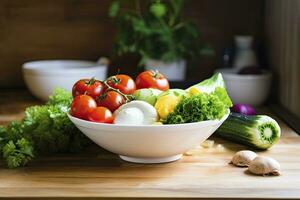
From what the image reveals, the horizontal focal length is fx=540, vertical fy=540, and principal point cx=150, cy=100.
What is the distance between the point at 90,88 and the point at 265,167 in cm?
42

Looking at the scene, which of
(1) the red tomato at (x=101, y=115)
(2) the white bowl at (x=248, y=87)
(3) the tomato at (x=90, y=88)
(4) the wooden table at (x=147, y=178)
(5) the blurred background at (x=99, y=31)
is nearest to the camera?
(4) the wooden table at (x=147, y=178)

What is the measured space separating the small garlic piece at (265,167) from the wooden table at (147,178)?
0.04 feet

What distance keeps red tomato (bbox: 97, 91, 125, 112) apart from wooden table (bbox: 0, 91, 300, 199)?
0.41 feet

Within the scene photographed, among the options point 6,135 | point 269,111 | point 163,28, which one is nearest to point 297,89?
point 269,111

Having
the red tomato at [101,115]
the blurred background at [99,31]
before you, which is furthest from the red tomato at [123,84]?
the blurred background at [99,31]

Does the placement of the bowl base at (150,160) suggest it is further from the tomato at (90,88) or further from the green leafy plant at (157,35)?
the green leafy plant at (157,35)

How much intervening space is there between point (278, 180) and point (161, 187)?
0.76 ft

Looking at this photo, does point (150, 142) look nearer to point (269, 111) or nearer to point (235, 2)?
point (269, 111)

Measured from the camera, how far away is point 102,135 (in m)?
1.10

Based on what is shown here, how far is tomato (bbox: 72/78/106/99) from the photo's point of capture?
1.21 metres

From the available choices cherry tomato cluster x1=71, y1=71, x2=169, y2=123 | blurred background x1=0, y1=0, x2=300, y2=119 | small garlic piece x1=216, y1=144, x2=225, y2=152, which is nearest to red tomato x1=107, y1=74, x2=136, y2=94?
cherry tomato cluster x1=71, y1=71, x2=169, y2=123

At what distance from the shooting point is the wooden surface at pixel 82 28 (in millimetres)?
2072

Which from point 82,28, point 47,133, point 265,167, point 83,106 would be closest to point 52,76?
point 82,28

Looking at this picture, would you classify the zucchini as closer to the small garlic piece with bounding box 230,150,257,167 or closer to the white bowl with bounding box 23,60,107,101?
the small garlic piece with bounding box 230,150,257,167
